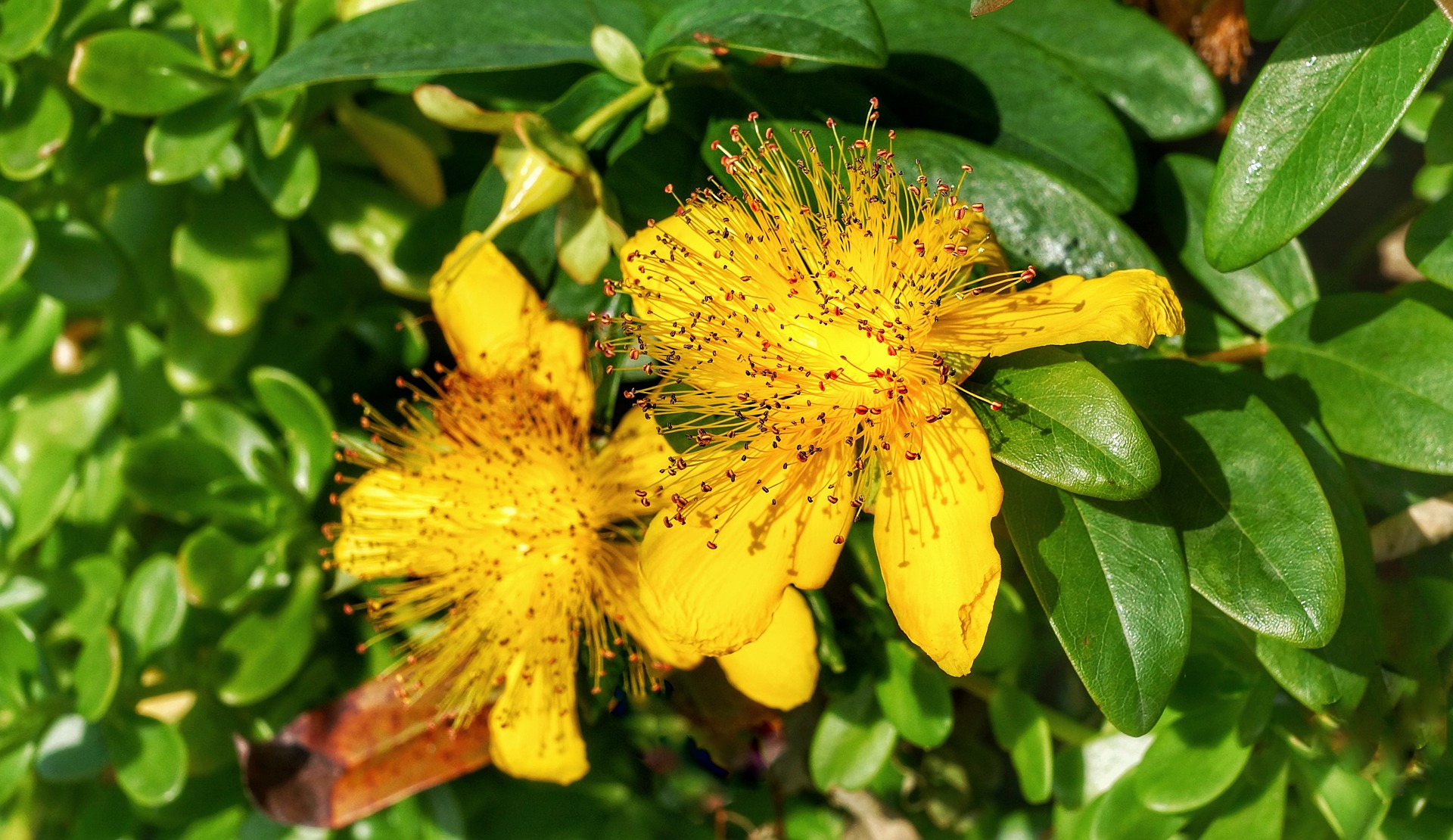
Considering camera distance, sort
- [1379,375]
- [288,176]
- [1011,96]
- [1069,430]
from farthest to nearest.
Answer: [288,176], [1011,96], [1379,375], [1069,430]

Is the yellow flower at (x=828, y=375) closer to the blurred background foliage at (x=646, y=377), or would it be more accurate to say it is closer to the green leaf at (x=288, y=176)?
the blurred background foliage at (x=646, y=377)

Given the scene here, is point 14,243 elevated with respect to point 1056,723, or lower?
elevated

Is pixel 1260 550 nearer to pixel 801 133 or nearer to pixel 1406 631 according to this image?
pixel 1406 631

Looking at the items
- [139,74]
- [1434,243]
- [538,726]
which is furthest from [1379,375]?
[139,74]

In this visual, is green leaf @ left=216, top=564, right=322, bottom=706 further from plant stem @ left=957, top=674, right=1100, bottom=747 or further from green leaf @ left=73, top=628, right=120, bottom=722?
plant stem @ left=957, top=674, right=1100, bottom=747

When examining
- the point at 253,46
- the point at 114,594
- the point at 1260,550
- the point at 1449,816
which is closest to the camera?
the point at 1260,550

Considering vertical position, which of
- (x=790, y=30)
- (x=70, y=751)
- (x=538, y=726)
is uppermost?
(x=790, y=30)

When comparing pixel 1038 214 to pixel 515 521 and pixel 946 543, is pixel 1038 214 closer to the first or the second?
pixel 946 543

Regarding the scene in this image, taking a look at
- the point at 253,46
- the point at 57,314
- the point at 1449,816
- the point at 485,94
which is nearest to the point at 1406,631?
the point at 1449,816
